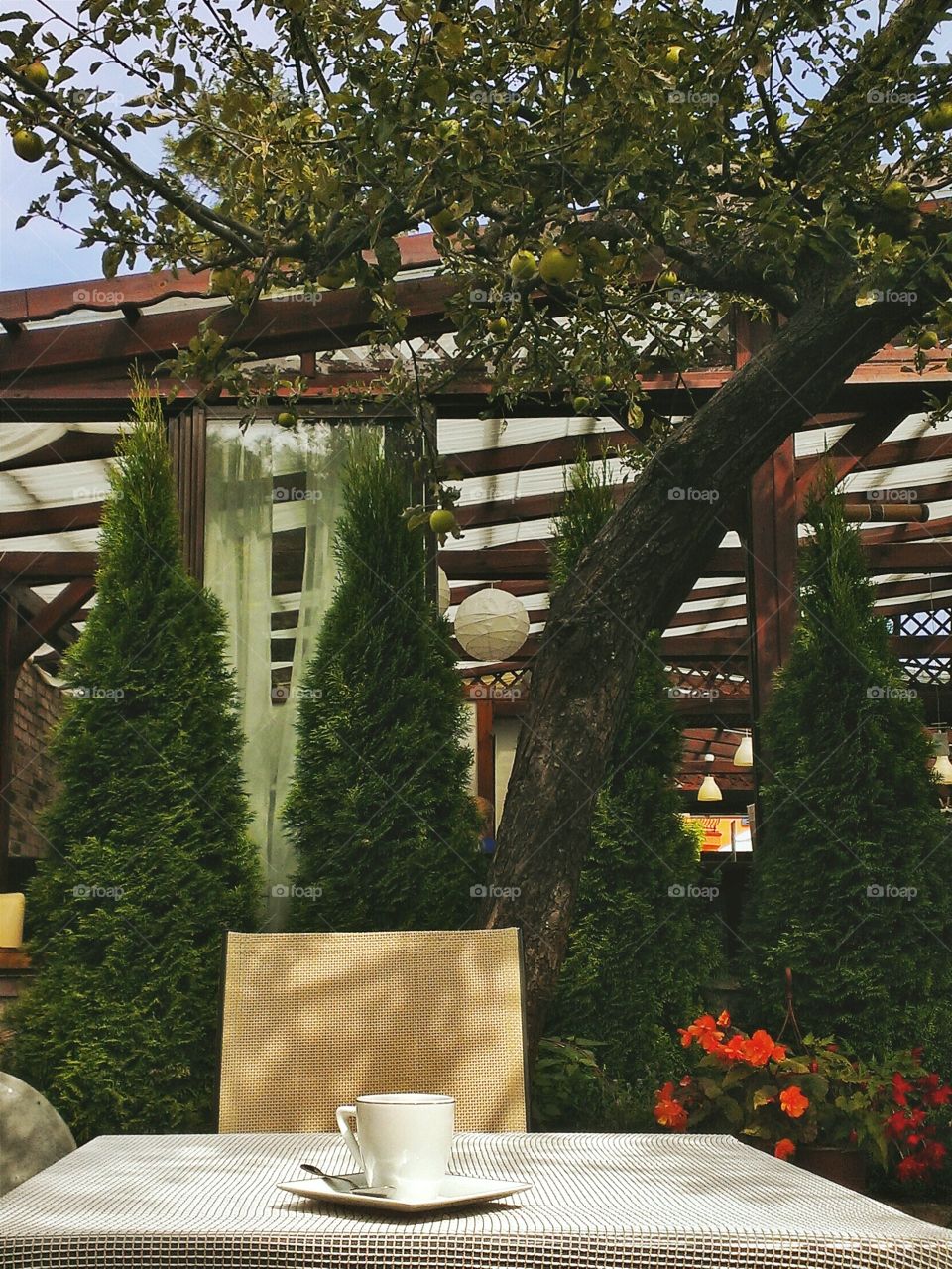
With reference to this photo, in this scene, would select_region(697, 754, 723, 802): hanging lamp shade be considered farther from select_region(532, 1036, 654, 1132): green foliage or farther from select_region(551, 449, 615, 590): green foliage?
select_region(532, 1036, 654, 1132): green foliage

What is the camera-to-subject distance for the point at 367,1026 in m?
2.32

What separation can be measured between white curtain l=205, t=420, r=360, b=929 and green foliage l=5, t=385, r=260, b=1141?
0.70ft

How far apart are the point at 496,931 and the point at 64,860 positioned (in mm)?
2916

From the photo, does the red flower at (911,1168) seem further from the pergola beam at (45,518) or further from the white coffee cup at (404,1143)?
the pergola beam at (45,518)

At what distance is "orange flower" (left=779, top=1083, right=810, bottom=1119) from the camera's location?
4.41 metres

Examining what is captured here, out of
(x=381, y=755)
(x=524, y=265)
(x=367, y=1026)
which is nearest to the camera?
(x=367, y=1026)

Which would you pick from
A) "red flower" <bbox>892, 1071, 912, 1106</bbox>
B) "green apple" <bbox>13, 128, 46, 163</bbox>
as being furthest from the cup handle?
"red flower" <bbox>892, 1071, 912, 1106</bbox>

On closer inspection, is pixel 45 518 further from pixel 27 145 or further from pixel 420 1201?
pixel 420 1201

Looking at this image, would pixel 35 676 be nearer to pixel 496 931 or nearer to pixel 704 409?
pixel 704 409

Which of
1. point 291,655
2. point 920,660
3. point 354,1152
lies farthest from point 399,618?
point 920,660

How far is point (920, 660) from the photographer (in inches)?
402

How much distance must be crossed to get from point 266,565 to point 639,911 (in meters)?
2.12

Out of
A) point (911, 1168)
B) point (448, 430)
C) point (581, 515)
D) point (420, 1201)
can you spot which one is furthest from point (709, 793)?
point (420, 1201)

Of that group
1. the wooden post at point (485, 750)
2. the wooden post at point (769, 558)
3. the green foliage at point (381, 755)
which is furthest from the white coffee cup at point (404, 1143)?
the wooden post at point (485, 750)
